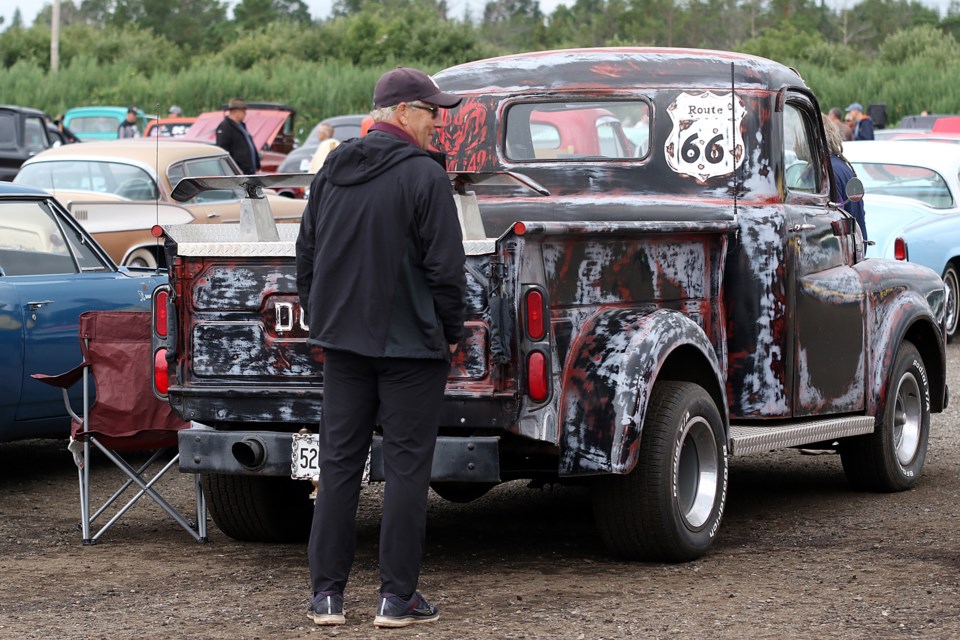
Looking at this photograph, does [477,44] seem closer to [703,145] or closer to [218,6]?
[218,6]

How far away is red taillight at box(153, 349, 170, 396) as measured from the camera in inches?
237

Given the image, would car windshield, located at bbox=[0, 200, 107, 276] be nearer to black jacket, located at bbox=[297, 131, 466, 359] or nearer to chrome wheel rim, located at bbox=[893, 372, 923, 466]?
black jacket, located at bbox=[297, 131, 466, 359]

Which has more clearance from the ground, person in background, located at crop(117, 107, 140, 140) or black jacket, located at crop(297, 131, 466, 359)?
black jacket, located at crop(297, 131, 466, 359)

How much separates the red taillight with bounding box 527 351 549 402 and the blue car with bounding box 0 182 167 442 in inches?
128

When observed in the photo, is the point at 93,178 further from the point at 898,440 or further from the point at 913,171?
the point at 898,440

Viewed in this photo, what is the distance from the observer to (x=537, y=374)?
5379 mm

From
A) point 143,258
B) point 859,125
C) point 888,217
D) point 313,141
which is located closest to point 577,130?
point 143,258

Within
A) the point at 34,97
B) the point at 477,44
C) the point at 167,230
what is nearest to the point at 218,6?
the point at 477,44

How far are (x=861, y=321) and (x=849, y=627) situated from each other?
8.67 ft

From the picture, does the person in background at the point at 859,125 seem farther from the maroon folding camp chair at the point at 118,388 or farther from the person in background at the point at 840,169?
the maroon folding camp chair at the point at 118,388

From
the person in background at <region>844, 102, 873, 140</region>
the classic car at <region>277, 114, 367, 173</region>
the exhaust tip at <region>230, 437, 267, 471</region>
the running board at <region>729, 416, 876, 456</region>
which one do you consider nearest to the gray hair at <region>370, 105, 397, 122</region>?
the exhaust tip at <region>230, 437, 267, 471</region>

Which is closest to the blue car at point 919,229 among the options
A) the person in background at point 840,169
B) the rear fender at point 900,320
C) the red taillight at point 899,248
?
the red taillight at point 899,248

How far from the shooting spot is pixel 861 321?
734 cm

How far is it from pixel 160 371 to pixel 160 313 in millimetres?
222
